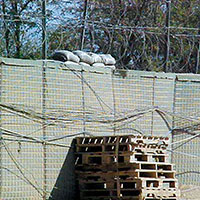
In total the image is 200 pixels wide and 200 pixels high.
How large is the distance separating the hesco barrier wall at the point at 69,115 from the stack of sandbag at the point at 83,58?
0.29 metres

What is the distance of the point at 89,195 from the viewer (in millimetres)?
11062

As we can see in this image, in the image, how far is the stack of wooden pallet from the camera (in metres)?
10.4

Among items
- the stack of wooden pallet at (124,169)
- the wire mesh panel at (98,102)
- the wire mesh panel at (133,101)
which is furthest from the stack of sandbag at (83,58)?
the stack of wooden pallet at (124,169)

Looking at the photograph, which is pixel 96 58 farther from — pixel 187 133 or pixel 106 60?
pixel 187 133

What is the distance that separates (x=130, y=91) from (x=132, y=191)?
9.02 ft

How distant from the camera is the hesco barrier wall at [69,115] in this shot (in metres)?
10.5

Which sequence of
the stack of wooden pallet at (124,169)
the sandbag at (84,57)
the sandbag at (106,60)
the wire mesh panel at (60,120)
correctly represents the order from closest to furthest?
the stack of wooden pallet at (124,169) → the wire mesh panel at (60,120) → the sandbag at (84,57) → the sandbag at (106,60)

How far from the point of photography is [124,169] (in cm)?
1055

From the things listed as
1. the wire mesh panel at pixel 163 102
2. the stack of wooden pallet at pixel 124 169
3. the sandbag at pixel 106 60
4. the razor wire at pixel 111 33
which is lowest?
the stack of wooden pallet at pixel 124 169

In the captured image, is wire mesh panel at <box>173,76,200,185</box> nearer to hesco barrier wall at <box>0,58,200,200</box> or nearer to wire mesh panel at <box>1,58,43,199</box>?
hesco barrier wall at <box>0,58,200,200</box>

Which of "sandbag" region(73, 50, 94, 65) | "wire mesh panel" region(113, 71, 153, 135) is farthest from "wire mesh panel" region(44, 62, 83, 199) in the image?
"wire mesh panel" region(113, 71, 153, 135)

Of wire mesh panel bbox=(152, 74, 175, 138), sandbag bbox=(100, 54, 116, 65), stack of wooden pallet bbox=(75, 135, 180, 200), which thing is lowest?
stack of wooden pallet bbox=(75, 135, 180, 200)

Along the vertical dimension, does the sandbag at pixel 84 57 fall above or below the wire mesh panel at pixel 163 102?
above

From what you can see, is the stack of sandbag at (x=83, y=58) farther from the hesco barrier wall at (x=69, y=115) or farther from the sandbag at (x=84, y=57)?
the hesco barrier wall at (x=69, y=115)
